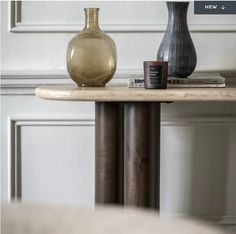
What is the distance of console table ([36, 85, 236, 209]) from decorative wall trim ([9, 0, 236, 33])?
0.37 meters

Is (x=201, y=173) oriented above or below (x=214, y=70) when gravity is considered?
below

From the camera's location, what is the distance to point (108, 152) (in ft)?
4.49

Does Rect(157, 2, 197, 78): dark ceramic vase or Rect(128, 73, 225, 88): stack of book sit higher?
Rect(157, 2, 197, 78): dark ceramic vase

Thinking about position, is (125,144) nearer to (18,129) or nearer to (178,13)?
(178,13)

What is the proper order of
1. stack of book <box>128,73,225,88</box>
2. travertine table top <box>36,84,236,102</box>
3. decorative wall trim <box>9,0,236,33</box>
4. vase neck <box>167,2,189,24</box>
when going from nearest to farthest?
travertine table top <box>36,84,236,102</box> → stack of book <box>128,73,225,88</box> → vase neck <box>167,2,189,24</box> → decorative wall trim <box>9,0,236,33</box>

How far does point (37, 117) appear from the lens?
1.72 metres

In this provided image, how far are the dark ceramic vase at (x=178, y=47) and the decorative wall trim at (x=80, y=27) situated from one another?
19 cm

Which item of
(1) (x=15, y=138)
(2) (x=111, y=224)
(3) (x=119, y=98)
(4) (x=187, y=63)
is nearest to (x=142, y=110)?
(3) (x=119, y=98)

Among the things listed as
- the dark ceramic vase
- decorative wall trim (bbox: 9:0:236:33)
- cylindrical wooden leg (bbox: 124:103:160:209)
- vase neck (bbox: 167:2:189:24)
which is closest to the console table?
cylindrical wooden leg (bbox: 124:103:160:209)

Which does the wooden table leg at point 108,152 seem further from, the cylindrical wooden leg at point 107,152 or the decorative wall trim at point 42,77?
the decorative wall trim at point 42,77

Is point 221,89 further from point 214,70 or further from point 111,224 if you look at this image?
point 111,224

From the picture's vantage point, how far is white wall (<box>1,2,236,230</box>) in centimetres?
169

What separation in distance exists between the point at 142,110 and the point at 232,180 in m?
0.55

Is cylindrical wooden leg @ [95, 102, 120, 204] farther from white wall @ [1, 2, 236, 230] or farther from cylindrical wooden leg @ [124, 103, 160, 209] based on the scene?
white wall @ [1, 2, 236, 230]
